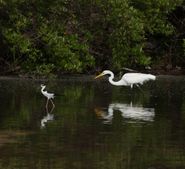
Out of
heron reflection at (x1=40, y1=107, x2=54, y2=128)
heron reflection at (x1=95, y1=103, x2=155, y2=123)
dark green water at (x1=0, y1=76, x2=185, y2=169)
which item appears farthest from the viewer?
heron reflection at (x1=95, y1=103, x2=155, y2=123)

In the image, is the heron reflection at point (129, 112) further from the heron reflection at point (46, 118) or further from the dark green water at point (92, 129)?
the heron reflection at point (46, 118)

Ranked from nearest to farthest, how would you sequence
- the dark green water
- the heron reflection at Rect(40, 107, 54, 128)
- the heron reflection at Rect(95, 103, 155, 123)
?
the dark green water, the heron reflection at Rect(40, 107, 54, 128), the heron reflection at Rect(95, 103, 155, 123)

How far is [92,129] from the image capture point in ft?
50.9

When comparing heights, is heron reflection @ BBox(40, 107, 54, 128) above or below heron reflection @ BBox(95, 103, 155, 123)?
above

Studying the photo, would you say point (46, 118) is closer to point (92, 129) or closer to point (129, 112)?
point (92, 129)

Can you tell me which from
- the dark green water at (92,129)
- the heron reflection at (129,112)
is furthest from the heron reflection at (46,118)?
A: the heron reflection at (129,112)

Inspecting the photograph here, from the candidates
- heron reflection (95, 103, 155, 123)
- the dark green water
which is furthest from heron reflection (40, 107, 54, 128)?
heron reflection (95, 103, 155, 123)

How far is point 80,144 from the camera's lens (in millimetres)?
13531

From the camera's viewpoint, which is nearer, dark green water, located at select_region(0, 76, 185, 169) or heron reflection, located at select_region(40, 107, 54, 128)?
dark green water, located at select_region(0, 76, 185, 169)

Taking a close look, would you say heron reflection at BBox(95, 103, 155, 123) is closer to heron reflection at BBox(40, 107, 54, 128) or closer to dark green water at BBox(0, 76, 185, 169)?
dark green water at BBox(0, 76, 185, 169)

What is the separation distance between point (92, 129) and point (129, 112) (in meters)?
3.62

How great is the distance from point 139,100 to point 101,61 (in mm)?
11248

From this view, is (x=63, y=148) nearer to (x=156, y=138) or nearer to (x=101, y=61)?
(x=156, y=138)

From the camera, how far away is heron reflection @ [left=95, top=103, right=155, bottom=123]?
58.1ft
